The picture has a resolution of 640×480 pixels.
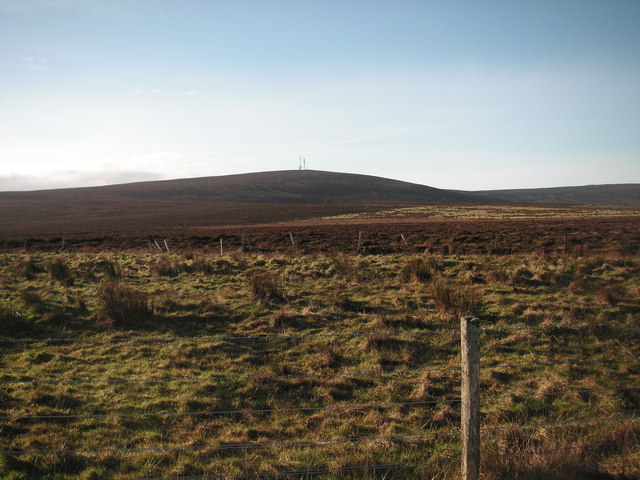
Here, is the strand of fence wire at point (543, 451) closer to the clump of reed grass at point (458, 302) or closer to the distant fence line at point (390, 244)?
the clump of reed grass at point (458, 302)

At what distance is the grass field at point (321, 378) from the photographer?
4637mm

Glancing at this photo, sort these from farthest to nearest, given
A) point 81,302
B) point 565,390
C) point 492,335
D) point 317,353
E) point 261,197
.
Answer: point 261,197, point 81,302, point 492,335, point 317,353, point 565,390

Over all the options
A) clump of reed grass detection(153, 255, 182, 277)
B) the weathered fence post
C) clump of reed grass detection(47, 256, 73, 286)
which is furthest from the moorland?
clump of reed grass detection(153, 255, 182, 277)

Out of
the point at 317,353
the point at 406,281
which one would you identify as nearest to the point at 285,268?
the point at 406,281

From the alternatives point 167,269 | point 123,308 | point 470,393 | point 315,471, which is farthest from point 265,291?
point 470,393

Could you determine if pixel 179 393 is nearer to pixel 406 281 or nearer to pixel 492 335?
pixel 492 335

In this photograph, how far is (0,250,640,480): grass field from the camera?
4637 millimetres

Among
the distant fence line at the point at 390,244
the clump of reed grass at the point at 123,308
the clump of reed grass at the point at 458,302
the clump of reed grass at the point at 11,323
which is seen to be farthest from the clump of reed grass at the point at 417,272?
the clump of reed grass at the point at 11,323

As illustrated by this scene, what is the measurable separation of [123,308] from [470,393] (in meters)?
8.64

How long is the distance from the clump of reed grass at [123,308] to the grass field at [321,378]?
41mm

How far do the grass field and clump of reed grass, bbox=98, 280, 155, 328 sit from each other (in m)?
0.04

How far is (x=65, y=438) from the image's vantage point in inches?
211

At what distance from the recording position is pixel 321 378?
687cm

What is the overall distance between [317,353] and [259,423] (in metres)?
2.26
